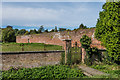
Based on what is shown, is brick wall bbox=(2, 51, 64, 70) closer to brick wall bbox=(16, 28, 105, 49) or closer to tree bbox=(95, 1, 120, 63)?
tree bbox=(95, 1, 120, 63)

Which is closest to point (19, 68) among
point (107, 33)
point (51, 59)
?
point (51, 59)

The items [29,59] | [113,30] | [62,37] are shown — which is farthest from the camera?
[62,37]

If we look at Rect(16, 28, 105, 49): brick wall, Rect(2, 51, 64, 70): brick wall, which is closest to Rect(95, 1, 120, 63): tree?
Rect(16, 28, 105, 49): brick wall

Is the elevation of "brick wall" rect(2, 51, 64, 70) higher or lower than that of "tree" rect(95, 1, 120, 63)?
lower

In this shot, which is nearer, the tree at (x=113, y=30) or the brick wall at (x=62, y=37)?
the tree at (x=113, y=30)

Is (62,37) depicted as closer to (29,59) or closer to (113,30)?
(29,59)

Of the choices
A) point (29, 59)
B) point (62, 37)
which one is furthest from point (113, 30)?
point (62, 37)

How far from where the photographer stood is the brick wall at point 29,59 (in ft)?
21.8

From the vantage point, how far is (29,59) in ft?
23.4

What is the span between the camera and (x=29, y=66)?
278 inches

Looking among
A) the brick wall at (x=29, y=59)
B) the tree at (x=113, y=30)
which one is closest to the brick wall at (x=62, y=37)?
the tree at (x=113, y=30)

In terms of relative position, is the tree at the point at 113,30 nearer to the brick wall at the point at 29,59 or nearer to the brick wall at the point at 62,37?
the brick wall at the point at 62,37

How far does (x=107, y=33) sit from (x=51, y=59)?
14.0 ft

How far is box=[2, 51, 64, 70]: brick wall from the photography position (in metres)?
6.66
